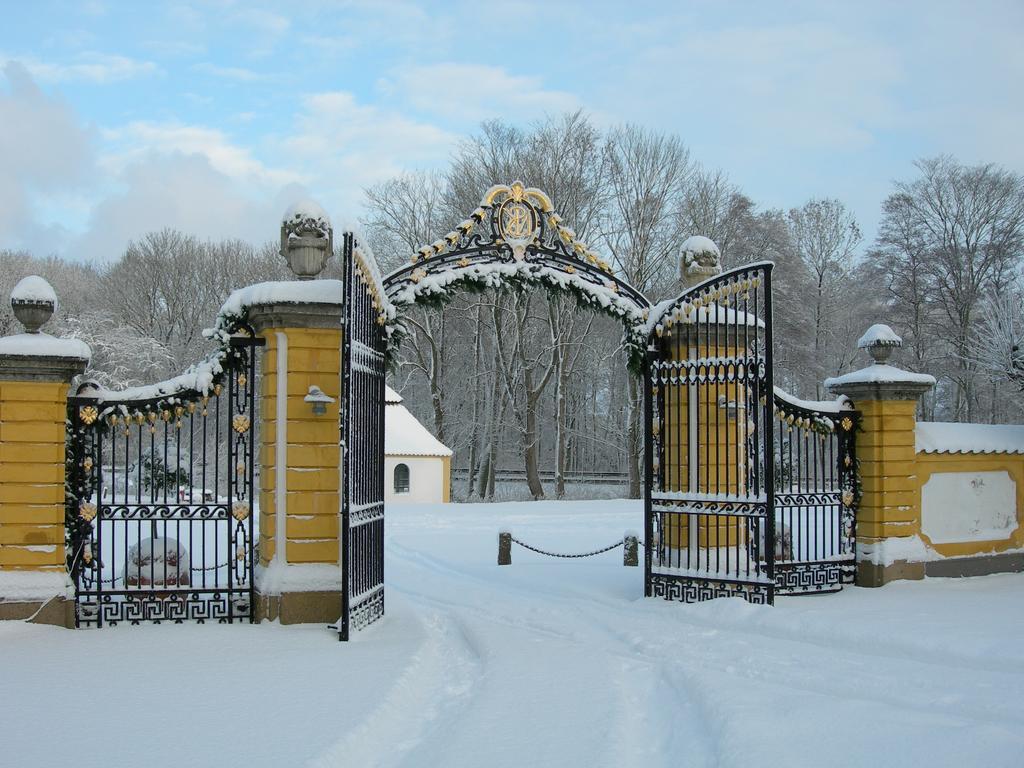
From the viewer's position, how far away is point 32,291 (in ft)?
27.6

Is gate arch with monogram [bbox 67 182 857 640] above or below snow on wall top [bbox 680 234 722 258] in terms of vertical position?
below

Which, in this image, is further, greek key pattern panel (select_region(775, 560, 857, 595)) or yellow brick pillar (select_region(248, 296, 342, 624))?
greek key pattern panel (select_region(775, 560, 857, 595))

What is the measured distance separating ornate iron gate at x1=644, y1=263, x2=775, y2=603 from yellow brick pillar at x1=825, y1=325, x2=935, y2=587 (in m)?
1.57

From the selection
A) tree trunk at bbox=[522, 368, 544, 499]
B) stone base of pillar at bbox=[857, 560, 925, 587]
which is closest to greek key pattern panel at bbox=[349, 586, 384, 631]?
stone base of pillar at bbox=[857, 560, 925, 587]

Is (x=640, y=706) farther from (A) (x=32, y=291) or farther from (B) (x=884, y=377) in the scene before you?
(A) (x=32, y=291)

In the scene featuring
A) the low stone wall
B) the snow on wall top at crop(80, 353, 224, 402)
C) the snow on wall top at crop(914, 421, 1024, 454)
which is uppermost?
the snow on wall top at crop(80, 353, 224, 402)

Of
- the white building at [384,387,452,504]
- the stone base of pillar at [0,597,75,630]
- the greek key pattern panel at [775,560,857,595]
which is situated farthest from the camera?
the white building at [384,387,452,504]

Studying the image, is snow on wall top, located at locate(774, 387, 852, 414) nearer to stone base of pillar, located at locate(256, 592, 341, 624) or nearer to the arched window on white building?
stone base of pillar, located at locate(256, 592, 341, 624)

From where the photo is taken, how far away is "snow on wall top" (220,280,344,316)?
8.54 metres

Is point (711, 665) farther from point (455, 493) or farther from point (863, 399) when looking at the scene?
point (455, 493)

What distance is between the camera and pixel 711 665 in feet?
22.7

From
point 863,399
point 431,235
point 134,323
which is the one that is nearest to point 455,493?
point 431,235

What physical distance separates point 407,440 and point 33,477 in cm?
1997

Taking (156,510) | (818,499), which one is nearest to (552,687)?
(156,510)
